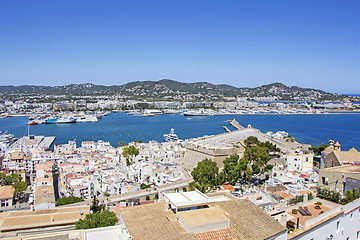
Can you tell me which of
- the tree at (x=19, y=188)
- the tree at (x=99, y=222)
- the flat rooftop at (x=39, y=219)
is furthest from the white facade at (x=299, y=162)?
the tree at (x=19, y=188)

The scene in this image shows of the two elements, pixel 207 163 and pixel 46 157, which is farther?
pixel 46 157

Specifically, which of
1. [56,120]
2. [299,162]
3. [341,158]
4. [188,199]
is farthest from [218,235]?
[56,120]

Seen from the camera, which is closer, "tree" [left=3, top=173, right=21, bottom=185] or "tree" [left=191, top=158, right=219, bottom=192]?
"tree" [left=191, top=158, right=219, bottom=192]

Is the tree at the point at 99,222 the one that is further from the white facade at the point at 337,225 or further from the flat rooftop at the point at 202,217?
the white facade at the point at 337,225

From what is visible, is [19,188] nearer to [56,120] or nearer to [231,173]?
[231,173]

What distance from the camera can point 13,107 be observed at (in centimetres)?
6469

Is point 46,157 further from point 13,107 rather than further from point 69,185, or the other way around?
point 13,107

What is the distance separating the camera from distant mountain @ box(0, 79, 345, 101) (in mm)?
100688

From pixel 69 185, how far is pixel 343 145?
21682mm

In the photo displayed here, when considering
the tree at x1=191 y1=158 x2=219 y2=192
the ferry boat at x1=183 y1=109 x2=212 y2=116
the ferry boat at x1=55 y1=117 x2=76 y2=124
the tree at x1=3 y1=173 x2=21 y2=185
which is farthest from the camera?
the ferry boat at x1=183 y1=109 x2=212 y2=116

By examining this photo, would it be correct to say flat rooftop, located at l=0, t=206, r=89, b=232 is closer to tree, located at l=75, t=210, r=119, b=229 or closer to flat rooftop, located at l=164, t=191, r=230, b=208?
tree, located at l=75, t=210, r=119, b=229

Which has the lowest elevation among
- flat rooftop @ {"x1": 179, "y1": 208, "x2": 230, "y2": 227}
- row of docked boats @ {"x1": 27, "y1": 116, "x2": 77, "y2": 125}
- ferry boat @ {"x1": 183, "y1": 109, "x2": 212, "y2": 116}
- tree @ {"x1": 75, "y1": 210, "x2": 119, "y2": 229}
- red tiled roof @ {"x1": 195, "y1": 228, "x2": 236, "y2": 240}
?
row of docked boats @ {"x1": 27, "y1": 116, "x2": 77, "y2": 125}

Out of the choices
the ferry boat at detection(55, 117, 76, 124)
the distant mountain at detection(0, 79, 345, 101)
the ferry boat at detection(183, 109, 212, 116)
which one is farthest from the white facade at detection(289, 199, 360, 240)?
the distant mountain at detection(0, 79, 345, 101)

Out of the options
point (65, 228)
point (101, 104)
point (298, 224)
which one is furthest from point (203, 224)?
point (101, 104)
